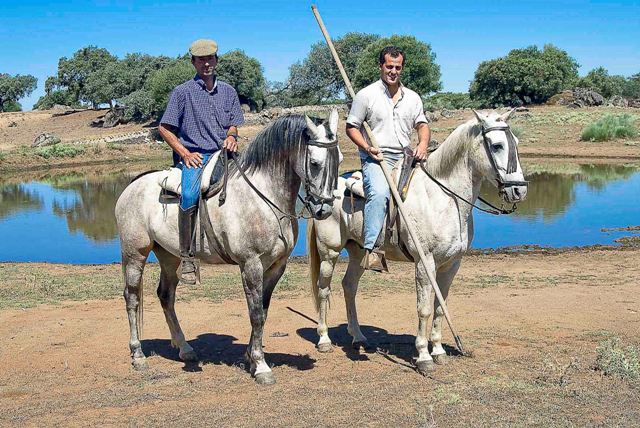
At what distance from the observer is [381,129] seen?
682cm

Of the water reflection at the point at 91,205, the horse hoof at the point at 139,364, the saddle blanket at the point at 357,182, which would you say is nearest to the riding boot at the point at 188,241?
the horse hoof at the point at 139,364

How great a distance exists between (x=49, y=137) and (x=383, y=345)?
141 feet

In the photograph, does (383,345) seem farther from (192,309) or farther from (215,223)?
(192,309)

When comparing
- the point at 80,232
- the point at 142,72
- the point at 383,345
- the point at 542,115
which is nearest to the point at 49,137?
the point at 142,72

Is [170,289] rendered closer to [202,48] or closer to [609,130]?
[202,48]

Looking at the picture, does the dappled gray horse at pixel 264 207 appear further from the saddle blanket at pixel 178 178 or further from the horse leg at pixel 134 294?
the horse leg at pixel 134 294

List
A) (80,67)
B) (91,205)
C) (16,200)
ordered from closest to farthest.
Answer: (91,205), (16,200), (80,67)

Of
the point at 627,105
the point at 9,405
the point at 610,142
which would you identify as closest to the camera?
the point at 9,405

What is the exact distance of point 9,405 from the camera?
6020mm

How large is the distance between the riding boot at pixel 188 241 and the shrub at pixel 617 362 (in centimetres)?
385

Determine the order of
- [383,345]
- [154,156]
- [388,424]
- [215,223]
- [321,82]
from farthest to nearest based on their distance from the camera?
1. [321,82]
2. [154,156]
3. [383,345]
4. [215,223]
5. [388,424]

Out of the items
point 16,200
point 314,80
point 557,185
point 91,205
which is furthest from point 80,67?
point 557,185

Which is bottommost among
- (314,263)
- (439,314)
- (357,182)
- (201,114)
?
(439,314)

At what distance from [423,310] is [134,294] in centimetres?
301
